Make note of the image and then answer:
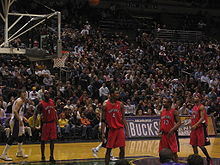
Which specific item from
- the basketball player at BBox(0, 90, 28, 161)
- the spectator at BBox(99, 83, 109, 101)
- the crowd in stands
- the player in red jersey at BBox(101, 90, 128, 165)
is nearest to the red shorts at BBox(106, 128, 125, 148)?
the player in red jersey at BBox(101, 90, 128, 165)

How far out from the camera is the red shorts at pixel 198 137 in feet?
33.2

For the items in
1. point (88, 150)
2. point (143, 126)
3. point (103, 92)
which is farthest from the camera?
point (103, 92)

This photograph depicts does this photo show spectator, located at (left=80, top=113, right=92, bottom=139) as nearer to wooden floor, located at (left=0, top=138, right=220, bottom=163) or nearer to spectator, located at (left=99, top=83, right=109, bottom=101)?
wooden floor, located at (left=0, top=138, right=220, bottom=163)

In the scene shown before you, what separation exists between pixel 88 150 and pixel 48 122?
8.37 feet

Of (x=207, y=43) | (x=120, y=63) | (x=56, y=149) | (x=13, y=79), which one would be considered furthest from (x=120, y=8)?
(x=56, y=149)

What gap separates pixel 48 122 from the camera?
439 inches

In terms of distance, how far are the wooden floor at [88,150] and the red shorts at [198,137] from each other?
2.32 m

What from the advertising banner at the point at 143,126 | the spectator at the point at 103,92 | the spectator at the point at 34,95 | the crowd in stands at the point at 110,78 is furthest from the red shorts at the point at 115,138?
the spectator at the point at 103,92

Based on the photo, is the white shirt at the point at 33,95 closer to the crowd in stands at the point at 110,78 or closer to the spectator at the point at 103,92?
the crowd in stands at the point at 110,78

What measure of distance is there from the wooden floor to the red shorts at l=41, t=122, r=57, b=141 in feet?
2.26

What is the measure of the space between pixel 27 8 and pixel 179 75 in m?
10.2

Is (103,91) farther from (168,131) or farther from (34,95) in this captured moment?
(168,131)

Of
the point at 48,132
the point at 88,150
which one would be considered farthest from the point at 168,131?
the point at 88,150

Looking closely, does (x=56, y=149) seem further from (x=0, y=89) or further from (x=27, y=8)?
(x=27, y=8)
